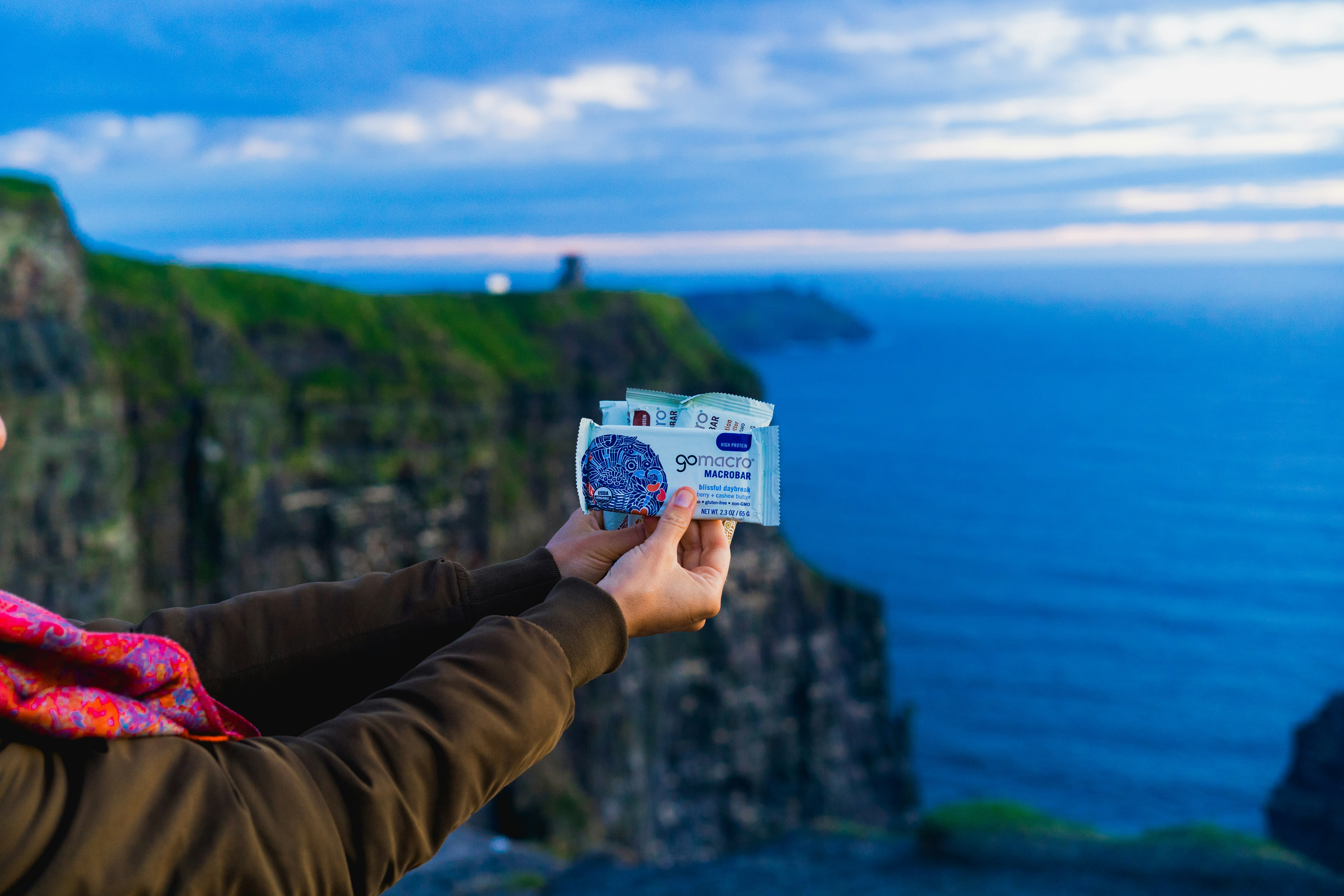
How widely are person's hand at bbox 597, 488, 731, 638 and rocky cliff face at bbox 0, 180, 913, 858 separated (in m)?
23.9

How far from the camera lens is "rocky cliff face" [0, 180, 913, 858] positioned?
24.1 m

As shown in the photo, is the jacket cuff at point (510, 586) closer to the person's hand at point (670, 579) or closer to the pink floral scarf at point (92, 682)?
the person's hand at point (670, 579)

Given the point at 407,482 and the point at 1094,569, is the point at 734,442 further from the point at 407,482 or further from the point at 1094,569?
the point at 1094,569

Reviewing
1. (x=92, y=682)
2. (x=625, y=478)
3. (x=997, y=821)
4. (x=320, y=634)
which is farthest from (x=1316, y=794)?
(x=92, y=682)

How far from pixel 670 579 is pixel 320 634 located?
3.54 ft

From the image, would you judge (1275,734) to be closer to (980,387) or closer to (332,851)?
(332,851)

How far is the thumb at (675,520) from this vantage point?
3227 mm

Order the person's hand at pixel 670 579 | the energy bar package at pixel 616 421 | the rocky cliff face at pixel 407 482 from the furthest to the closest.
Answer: the rocky cliff face at pixel 407 482, the energy bar package at pixel 616 421, the person's hand at pixel 670 579

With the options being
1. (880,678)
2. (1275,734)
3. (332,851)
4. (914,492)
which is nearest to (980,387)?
(914,492)

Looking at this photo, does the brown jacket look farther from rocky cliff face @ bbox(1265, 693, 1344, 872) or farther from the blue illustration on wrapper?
rocky cliff face @ bbox(1265, 693, 1344, 872)

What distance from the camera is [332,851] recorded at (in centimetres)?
211

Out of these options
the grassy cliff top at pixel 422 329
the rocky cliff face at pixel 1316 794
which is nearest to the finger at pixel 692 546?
the grassy cliff top at pixel 422 329

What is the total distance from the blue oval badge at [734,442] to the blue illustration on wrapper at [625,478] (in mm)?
237

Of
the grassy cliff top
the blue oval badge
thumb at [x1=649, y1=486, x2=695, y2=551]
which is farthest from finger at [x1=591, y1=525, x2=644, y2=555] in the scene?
the grassy cliff top
